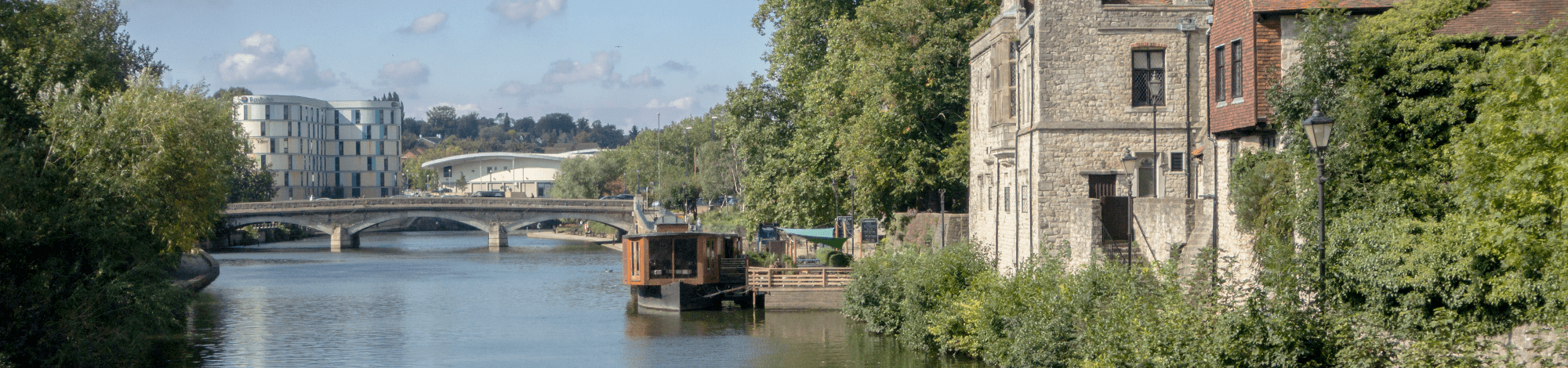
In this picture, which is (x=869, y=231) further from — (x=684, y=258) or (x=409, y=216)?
(x=409, y=216)

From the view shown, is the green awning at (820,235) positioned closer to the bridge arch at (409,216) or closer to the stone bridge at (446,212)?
the stone bridge at (446,212)

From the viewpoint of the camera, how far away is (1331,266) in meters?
17.7

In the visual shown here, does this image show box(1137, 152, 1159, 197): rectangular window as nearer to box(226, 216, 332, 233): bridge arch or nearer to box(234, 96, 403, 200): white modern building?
box(226, 216, 332, 233): bridge arch

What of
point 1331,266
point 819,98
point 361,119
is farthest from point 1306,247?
point 361,119

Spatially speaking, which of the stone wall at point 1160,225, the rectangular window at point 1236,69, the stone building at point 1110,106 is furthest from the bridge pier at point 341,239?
the rectangular window at point 1236,69

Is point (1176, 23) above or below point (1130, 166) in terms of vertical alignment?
above

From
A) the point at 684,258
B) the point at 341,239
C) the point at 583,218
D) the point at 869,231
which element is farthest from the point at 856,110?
the point at 341,239

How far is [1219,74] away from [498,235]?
8009 cm

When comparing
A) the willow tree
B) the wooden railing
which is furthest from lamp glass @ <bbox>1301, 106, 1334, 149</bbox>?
the wooden railing

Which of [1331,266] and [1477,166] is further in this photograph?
[1331,266]

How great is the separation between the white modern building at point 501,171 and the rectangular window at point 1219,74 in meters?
149

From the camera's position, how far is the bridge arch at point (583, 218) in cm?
9394

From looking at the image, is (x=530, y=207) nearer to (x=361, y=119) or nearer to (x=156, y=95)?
(x=156, y=95)

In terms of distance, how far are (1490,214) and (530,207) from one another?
87.7 meters
